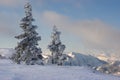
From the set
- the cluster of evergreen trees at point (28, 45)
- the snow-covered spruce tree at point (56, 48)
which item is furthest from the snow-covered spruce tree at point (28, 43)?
the snow-covered spruce tree at point (56, 48)

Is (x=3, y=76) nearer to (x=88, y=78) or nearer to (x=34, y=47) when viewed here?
(x=88, y=78)

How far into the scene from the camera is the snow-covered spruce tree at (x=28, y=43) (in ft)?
187

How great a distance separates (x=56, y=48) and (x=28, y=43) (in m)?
21.4

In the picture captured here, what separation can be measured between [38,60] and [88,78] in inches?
1093

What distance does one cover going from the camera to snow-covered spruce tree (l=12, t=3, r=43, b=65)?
57.1 metres

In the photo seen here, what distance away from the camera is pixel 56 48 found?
78.8 meters

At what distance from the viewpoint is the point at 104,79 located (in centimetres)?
3200

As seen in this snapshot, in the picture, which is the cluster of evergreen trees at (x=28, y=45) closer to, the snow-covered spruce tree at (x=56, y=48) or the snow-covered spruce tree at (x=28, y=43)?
the snow-covered spruce tree at (x=28, y=43)

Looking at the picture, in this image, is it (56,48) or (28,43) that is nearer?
(28,43)

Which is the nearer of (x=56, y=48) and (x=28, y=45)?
(x=28, y=45)

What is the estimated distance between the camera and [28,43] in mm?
→ 58094

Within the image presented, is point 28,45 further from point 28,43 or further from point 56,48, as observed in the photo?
point 56,48

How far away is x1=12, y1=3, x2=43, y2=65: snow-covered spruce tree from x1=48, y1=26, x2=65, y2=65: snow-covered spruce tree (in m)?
20.0

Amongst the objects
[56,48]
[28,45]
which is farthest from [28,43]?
[56,48]
